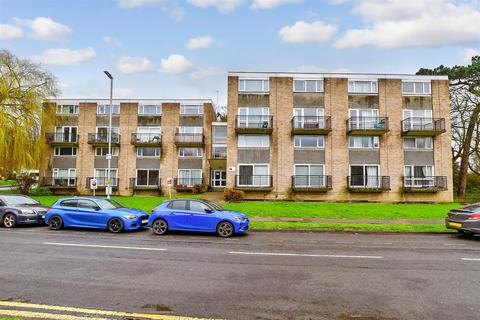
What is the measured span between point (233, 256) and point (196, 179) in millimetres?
26352

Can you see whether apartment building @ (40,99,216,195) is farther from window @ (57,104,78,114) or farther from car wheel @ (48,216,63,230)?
car wheel @ (48,216,63,230)

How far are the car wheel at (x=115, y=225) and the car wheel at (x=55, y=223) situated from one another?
2.27 m

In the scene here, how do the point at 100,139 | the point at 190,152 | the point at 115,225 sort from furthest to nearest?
the point at 190,152 < the point at 100,139 < the point at 115,225

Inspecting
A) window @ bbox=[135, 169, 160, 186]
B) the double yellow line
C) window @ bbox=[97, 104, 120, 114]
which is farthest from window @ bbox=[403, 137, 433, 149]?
the double yellow line

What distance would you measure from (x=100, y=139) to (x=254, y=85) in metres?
17.3

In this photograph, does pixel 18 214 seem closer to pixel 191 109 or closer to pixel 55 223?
pixel 55 223

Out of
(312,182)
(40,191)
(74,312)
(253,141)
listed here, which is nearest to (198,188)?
(253,141)

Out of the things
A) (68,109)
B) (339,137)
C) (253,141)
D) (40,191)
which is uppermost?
(68,109)

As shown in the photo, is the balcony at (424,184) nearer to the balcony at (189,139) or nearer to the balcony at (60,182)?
the balcony at (189,139)

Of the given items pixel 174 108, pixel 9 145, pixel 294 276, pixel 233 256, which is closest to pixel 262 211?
pixel 233 256

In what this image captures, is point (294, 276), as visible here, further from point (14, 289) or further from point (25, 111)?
point (25, 111)

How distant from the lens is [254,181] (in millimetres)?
28844

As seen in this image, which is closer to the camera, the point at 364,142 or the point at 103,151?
the point at 364,142

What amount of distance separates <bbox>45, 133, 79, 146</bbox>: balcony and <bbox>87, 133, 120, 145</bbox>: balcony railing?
1.81m
